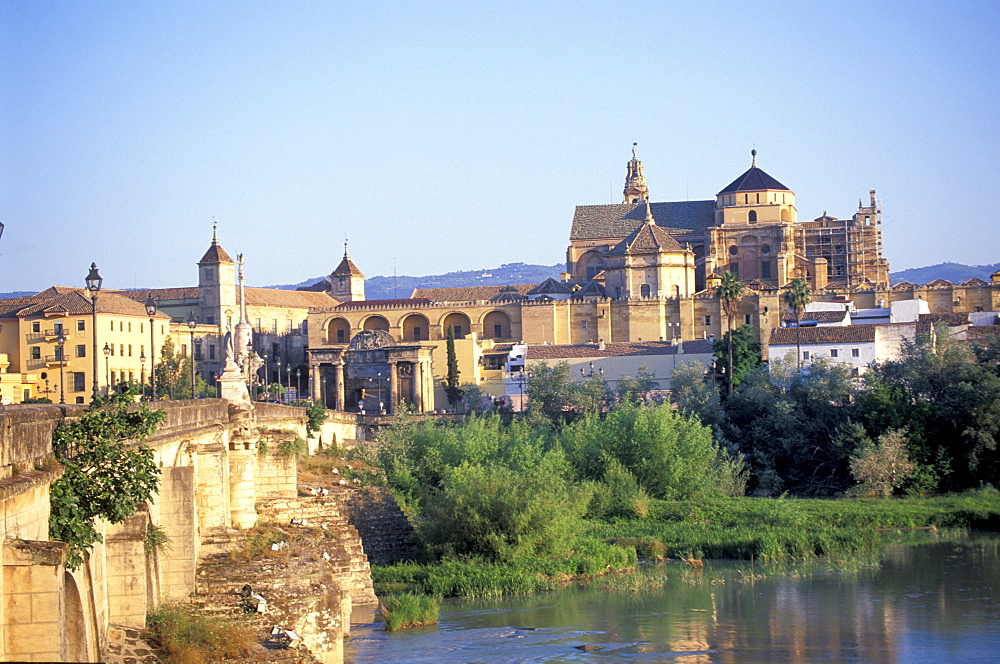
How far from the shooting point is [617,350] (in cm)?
5872

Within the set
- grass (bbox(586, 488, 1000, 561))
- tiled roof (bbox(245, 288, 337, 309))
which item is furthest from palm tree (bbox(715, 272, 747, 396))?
grass (bbox(586, 488, 1000, 561))

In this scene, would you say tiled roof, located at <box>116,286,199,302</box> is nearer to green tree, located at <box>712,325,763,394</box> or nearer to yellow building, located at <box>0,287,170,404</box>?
yellow building, located at <box>0,287,170,404</box>

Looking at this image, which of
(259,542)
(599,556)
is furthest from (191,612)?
(599,556)

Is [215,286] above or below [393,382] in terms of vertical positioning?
above

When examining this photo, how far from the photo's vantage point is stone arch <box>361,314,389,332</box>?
7550 centimetres

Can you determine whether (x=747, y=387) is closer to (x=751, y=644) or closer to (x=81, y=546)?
(x=751, y=644)

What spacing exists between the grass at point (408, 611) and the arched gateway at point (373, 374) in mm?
36820

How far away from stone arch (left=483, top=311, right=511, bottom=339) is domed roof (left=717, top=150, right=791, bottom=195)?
566 inches

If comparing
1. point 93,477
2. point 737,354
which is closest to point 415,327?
point 737,354

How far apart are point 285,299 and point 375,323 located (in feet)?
27.9

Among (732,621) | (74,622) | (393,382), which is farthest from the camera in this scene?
(393,382)

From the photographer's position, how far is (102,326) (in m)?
50.5

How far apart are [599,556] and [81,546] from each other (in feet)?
54.9

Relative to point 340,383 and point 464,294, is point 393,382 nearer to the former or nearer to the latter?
point 340,383
